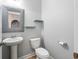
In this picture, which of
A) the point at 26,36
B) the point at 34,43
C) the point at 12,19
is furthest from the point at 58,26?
the point at 12,19

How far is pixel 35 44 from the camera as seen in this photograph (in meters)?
3.05

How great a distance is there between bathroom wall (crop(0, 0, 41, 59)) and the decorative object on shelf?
0.12 m

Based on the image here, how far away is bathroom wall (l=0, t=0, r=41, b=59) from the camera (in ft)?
8.63

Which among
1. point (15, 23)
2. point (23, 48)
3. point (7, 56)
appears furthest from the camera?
point (23, 48)

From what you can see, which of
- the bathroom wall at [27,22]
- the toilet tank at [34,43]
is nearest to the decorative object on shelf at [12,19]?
the bathroom wall at [27,22]

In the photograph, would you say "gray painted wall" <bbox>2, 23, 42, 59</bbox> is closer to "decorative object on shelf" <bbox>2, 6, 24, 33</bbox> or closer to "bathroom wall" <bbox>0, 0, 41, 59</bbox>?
"bathroom wall" <bbox>0, 0, 41, 59</bbox>

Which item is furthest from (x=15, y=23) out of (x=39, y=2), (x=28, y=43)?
(x=39, y=2)

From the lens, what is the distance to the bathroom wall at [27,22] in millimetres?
2631

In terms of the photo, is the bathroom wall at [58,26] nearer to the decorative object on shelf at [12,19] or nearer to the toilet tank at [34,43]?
the toilet tank at [34,43]

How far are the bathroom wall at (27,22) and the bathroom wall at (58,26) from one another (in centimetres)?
26

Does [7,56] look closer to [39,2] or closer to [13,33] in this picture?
[13,33]

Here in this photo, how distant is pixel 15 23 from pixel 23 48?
33.5 inches

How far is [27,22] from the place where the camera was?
3.12 metres

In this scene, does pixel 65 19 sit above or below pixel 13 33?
above
